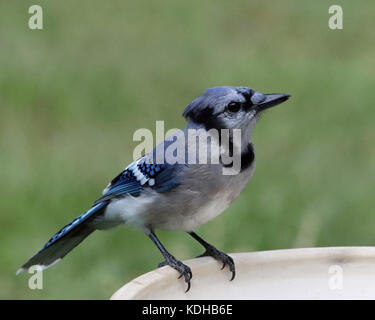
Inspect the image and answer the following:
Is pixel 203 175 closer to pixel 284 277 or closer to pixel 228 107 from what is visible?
pixel 228 107

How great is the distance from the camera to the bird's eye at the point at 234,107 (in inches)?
82.4

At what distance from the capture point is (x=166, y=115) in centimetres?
443

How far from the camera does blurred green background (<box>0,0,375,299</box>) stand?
11.4ft

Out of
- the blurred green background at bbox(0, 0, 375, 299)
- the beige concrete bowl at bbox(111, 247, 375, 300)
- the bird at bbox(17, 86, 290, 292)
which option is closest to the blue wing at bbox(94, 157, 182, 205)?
the bird at bbox(17, 86, 290, 292)

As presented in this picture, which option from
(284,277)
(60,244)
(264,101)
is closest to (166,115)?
(60,244)

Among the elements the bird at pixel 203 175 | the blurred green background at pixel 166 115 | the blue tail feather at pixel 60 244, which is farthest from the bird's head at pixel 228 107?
the blurred green background at pixel 166 115

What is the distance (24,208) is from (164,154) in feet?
5.43

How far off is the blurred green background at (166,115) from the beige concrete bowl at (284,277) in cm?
151

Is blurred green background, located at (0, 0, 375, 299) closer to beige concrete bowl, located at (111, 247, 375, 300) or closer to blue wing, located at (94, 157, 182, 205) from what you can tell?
blue wing, located at (94, 157, 182, 205)

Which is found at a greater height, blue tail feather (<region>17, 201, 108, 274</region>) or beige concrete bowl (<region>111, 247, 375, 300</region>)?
beige concrete bowl (<region>111, 247, 375, 300</region>)

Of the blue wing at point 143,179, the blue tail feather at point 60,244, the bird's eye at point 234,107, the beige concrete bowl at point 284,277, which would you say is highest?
the bird's eye at point 234,107

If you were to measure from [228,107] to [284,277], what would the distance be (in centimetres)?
55

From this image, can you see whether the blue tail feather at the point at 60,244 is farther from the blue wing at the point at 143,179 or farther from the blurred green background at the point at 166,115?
the blurred green background at the point at 166,115

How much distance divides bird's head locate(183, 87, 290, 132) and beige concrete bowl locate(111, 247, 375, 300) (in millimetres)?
451
